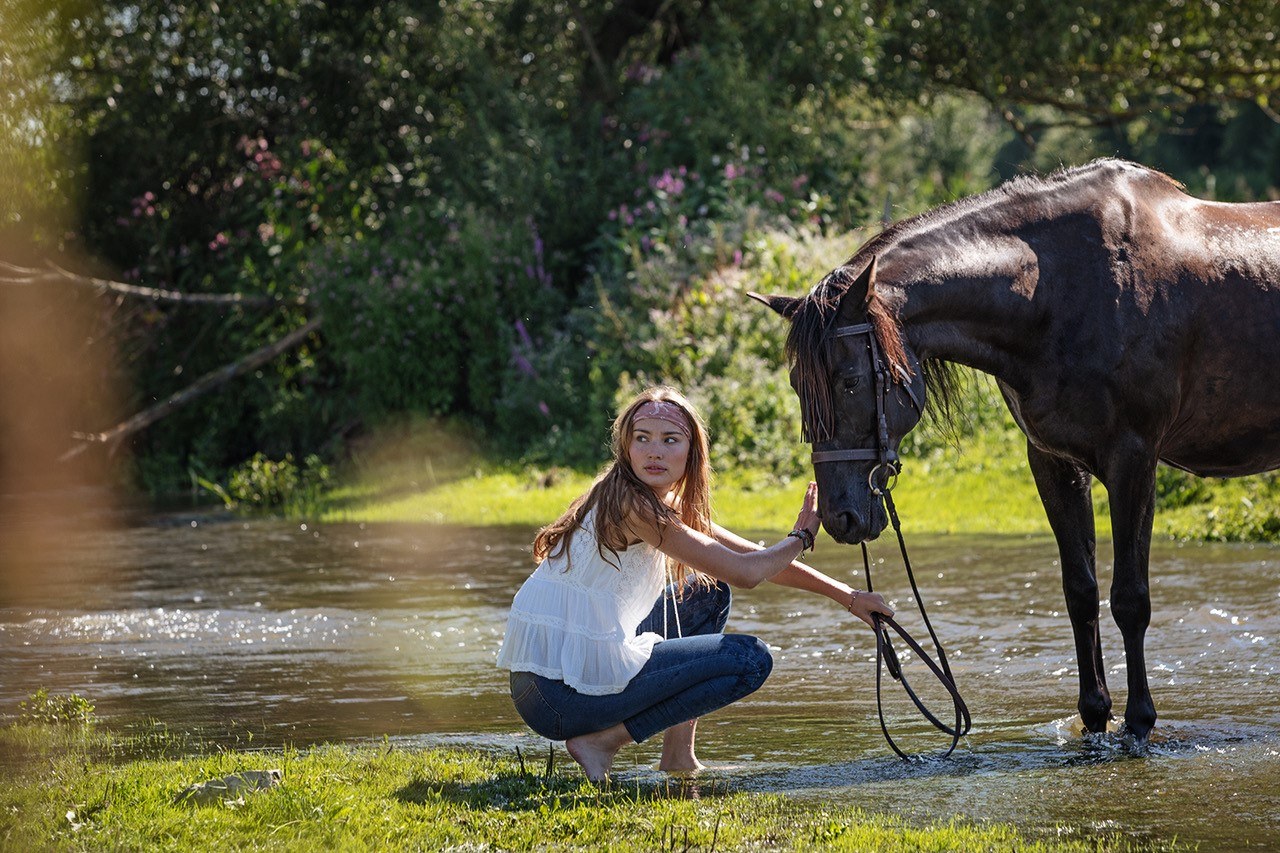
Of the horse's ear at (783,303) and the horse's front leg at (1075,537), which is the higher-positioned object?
the horse's ear at (783,303)

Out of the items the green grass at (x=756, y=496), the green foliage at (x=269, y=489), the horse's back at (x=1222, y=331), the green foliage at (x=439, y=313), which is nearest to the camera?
the horse's back at (x=1222, y=331)

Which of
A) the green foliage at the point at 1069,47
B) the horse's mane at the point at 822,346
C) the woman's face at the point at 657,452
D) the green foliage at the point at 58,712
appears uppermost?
the green foliage at the point at 1069,47

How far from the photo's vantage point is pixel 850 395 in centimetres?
491

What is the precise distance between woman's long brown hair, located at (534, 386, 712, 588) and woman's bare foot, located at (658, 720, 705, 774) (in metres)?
0.52

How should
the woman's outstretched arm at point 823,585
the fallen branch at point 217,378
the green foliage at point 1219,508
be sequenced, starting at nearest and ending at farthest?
the woman's outstretched arm at point 823,585 < the green foliage at point 1219,508 < the fallen branch at point 217,378

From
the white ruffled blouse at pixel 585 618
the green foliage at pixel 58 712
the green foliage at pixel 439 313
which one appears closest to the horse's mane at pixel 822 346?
the white ruffled blouse at pixel 585 618

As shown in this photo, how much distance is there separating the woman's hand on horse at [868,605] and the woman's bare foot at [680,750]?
0.65 metres

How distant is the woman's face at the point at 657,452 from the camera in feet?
16.3

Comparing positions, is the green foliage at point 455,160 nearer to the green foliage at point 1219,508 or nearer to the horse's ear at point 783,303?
the green foliage at point 1219,508

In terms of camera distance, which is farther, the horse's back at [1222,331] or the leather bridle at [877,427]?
the horse's back at [1222,331]

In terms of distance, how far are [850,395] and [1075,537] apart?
1.37 metres

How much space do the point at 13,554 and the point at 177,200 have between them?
825 centimetres

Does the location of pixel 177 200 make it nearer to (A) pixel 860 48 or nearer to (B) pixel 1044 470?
(A) pixel 860 48

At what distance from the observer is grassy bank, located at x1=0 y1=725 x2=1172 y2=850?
13.3 ft
